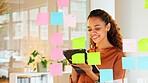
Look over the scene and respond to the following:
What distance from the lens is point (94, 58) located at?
1595 mm

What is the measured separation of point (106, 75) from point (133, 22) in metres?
0.58

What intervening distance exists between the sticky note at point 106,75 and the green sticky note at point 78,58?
0.15m

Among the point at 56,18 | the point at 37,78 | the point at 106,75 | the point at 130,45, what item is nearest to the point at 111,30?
the point at 130,45

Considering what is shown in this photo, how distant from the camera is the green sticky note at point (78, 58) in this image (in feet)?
5.24

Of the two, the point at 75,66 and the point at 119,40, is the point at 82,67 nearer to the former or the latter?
the point at 75,66

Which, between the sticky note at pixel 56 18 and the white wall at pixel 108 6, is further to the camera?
the white wall at pixel 108 6

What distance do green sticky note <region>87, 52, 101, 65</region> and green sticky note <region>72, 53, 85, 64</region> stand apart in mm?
41

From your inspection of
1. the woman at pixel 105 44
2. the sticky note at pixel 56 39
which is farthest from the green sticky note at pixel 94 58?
the sticky note at pixel 56 39

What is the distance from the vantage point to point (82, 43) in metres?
1.64

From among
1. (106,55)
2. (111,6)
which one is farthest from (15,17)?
(106,55)

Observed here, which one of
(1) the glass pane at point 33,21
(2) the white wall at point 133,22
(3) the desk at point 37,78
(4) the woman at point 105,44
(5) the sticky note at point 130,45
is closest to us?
(4) the woman at point 105,44

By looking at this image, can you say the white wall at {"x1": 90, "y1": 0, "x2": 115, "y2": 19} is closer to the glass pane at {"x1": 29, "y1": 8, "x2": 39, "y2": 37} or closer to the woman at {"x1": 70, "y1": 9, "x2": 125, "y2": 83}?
the woman at {"x1": 70, "y1": 9, "x2": 125, "y2": 83}

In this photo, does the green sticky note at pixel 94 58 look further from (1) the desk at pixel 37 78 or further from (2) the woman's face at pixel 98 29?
(1) the desk at pixel 37 78

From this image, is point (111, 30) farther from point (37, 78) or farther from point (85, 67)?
point (37, 78)
